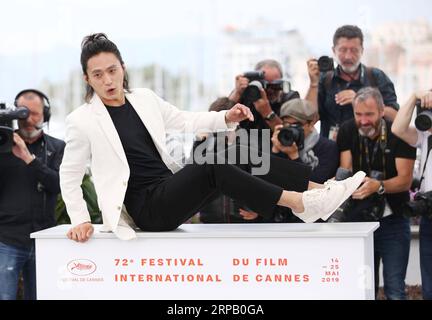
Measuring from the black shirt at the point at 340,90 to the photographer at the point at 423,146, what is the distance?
0.60 m

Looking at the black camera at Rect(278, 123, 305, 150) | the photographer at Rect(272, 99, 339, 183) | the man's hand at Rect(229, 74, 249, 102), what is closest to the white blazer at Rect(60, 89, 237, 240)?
the black camera at Rect(278, 123, 305, 150)

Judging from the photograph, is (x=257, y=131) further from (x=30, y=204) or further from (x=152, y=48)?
(x=152, y=48)

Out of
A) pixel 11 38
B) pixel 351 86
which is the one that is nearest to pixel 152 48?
pixel 11 38

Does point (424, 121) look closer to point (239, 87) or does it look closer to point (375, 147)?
point (375, 147)

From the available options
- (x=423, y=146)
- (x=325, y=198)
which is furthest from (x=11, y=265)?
(x=423, y=146)

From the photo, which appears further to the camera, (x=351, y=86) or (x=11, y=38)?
(x=11, y=38)

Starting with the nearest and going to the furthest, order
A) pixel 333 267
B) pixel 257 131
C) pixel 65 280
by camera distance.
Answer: pixel 333 267, pixel 65 280, pixel 257 131

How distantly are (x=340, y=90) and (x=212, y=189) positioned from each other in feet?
6.22

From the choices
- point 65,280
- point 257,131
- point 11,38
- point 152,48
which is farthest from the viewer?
point 152,48

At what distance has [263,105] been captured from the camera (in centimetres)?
602

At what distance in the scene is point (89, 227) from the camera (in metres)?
4.80

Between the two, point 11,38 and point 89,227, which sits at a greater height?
point 11,38
